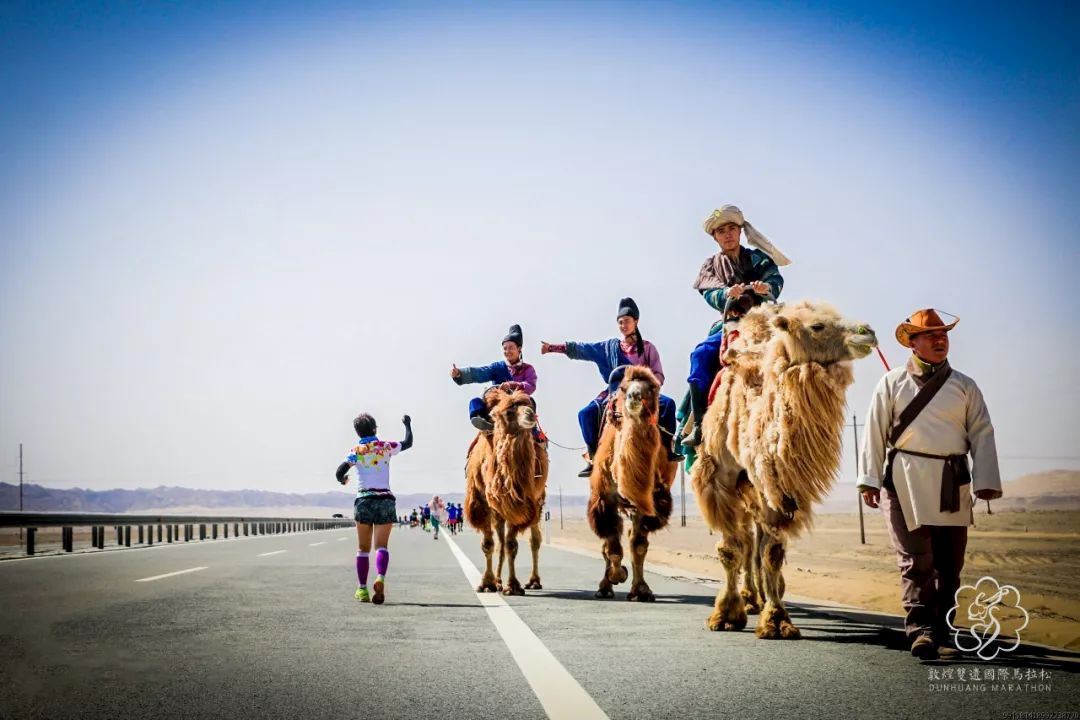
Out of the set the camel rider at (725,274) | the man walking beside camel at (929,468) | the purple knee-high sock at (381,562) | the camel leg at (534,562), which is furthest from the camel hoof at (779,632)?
the camel leg at (534,562)

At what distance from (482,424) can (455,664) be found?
6.02 metres

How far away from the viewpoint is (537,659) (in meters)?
5.50

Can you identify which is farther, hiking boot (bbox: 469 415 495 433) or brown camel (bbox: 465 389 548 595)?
hiking boot (bbox: 469 415 495 433)

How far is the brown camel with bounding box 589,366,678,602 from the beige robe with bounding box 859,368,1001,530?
410 cm

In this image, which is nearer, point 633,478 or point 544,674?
point 544,674

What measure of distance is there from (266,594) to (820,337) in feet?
22.0

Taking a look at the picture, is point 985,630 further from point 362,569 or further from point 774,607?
point 362,569

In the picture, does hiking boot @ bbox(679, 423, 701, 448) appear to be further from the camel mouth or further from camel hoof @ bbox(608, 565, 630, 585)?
camel hoof @ bbox(608, 565, 630, 585)

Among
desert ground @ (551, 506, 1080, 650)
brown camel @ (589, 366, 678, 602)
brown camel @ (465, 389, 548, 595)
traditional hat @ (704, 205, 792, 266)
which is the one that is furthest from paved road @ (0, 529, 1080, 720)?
traditional hat @ (704, 205, 792, 266)

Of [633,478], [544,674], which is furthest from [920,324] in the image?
[633,478]

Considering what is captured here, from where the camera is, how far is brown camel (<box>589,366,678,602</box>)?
32.0 feet

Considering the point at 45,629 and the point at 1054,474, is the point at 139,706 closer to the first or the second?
the point at 45,629

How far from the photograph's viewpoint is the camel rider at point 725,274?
813cm

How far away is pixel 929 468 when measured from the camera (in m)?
5.64
